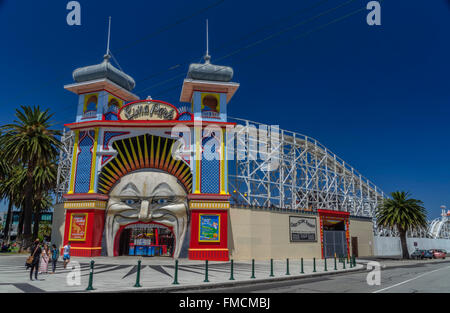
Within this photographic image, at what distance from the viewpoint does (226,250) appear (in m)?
24.8

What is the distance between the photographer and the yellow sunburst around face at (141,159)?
26672 millimetres

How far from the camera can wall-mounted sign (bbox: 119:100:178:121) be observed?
2691 cm

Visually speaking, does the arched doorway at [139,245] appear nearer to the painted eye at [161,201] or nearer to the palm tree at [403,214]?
the painted eye at [161,201]

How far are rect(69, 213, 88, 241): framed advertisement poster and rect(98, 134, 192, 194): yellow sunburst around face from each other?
262 cm

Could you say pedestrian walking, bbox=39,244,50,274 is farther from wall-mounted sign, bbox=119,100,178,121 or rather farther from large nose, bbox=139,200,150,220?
wall-mounted sign, bbox=119,100,178,121

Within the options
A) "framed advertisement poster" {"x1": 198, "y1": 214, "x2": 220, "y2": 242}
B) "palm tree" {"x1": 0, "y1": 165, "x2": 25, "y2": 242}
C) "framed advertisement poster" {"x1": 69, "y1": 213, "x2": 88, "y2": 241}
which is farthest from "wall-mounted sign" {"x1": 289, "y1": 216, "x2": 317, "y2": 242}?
"palm tree" {"x1": 0, "y1": 165, "x2": 25, "y2": 242}

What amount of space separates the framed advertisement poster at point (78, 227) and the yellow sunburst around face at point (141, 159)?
2.62m

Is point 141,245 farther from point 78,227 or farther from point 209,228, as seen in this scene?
point 209,228

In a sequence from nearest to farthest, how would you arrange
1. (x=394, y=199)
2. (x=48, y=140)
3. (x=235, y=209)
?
1. (x=235, y=209)
2. (x=48, y=140)
3. (x=394, y=199)

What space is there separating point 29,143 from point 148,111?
1243 cm

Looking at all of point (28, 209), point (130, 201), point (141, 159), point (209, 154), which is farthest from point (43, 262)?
point (28, 209)
